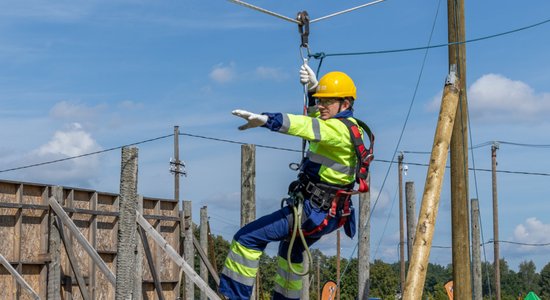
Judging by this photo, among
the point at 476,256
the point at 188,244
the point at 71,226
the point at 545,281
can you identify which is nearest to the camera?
A: the point at 71,226

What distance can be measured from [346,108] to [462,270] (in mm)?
5040

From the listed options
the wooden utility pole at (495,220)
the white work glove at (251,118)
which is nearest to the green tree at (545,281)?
the wooden utility pole at (495,220)

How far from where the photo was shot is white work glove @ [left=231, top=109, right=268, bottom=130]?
703cm

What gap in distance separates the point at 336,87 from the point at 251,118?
1.36m

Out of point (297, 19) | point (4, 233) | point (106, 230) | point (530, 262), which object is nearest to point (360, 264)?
point (106, 230)

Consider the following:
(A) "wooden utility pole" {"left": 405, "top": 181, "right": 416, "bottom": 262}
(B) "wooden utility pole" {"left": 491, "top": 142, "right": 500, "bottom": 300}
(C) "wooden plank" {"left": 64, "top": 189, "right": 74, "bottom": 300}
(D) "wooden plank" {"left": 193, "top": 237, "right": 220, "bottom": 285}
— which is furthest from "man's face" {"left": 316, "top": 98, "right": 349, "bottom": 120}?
(B) "wooden utility pole" {"left": 491, "top": 142, "right": 500, "bottom": 300}

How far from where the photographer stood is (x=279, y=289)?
858 cm

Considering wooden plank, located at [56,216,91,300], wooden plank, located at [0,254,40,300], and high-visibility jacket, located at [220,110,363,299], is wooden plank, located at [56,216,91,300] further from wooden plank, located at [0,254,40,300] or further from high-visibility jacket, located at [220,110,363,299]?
high-visibility jacket, located at [220,110,363,299]

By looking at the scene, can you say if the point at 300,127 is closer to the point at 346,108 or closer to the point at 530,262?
the point at 346,108

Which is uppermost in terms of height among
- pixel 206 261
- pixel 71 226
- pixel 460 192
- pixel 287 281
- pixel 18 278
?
pixel 460 192

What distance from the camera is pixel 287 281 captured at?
851cm

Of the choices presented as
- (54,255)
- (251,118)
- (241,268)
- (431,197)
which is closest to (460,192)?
(431,197)

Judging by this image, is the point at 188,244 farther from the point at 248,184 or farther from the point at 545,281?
the point at 545,281

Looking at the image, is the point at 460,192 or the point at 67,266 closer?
the point at 460,192
